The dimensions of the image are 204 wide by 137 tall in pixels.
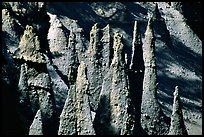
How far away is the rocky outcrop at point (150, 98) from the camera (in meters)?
21.0

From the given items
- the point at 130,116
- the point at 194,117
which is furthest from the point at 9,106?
the point at 194,117

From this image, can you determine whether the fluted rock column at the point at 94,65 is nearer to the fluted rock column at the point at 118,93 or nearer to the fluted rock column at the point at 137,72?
the fluted rock column at the point at 137,72

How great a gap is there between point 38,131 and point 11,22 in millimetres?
7588

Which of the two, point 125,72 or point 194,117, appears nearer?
point 125,72

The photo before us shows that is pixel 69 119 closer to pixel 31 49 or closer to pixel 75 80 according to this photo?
pixel 31 49

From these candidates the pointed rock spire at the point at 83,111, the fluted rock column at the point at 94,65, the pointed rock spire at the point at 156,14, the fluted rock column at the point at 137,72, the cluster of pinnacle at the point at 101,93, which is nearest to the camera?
the pointed rock spire at the point at 83,111

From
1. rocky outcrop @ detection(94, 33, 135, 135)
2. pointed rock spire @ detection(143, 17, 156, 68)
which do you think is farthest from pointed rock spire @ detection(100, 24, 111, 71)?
rocky outcrop @ detection(94, 33, 135, 135)

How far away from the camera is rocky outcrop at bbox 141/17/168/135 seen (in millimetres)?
21000

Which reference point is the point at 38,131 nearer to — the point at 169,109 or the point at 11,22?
the point at 11,22

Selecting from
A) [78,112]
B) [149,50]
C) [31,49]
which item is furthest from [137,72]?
[78,112]

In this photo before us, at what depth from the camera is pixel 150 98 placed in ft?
69.4

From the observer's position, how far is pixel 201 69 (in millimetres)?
42031

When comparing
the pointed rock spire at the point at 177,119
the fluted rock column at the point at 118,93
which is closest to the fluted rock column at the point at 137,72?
the pointed rock spire at the point at 177,119

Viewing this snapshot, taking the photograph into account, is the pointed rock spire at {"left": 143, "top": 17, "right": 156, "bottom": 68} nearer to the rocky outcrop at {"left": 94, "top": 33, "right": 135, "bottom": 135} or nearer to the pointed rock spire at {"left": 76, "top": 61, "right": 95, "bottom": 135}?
the rocky outcrop at {"left": 94, "top": 33, "right": 135, "bottom": 135}
